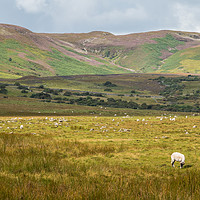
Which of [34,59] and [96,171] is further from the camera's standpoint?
[34,59]

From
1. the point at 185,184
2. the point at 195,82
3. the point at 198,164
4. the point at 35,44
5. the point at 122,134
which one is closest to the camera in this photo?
the point at 185,184

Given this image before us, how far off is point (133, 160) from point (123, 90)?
93067 millimetres

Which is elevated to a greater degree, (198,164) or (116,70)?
(116,70)

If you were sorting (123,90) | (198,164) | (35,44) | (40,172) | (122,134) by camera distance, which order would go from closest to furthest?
(40,172), (198,164), (122,134), (123,90), (35,44)

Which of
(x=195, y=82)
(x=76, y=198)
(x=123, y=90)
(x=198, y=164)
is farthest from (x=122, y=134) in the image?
(x=195, y=82)

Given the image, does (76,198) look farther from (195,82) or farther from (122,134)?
(195,82)

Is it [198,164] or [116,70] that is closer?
[198,164]

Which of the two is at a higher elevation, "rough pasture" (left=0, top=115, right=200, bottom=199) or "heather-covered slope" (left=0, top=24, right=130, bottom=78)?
"heather-covered slope" (left=0, top=24, right=130, bottom=78)

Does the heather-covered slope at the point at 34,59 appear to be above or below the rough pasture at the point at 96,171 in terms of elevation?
above

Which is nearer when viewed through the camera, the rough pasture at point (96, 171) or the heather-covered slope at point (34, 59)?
the rough pasture at point (96, 171)

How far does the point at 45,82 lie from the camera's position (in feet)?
363

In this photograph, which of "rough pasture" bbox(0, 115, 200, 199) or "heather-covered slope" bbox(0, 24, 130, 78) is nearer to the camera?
"rough pasture" bbox(0, 115, 200, 199)

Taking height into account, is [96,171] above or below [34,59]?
below

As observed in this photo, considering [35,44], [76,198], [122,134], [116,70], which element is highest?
[35,44]
